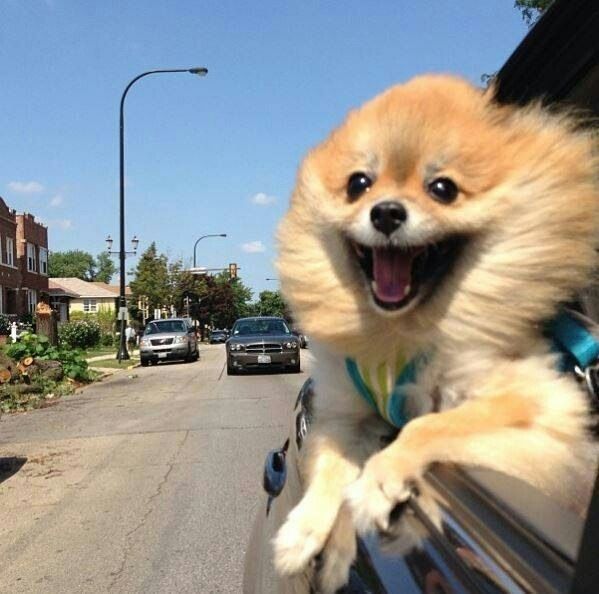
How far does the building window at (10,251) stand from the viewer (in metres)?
47.6

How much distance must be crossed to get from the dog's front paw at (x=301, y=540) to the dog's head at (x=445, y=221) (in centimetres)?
42

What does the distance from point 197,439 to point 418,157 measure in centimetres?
794

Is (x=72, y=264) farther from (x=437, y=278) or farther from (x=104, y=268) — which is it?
(x=437, y=278)

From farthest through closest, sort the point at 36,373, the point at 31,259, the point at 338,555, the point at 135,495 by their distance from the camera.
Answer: the point at 31,259 < the point at 36,373 < the point at 135,495 < the point at 338,555

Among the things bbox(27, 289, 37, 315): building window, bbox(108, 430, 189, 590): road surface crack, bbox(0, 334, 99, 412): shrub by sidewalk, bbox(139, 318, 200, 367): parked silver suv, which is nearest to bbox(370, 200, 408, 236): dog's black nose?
bbox(108, 430, 189, 590): road surface crack

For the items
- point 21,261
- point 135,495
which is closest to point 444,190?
point 135,495

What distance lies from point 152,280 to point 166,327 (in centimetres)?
3143

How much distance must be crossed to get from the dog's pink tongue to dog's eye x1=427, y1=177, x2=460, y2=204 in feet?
0.49

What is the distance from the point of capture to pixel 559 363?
5.72ft

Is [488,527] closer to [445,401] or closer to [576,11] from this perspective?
[445,401]

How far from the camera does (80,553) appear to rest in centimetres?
510

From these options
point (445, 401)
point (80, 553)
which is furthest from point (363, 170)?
point (80, 553)

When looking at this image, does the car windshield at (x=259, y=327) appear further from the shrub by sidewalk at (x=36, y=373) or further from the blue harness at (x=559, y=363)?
the blue harness at (x=559, y=363)

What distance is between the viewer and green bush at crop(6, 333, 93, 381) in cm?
1680
